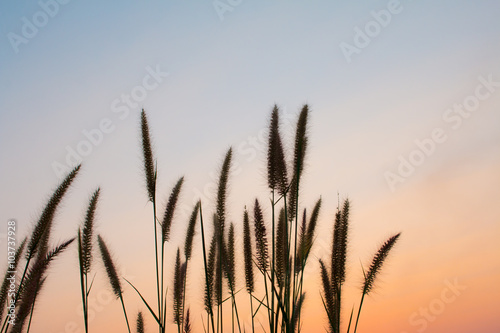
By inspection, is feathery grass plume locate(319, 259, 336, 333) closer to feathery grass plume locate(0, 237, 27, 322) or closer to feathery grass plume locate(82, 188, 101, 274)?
feathery grass plume locate(82, 188, 101, 274)

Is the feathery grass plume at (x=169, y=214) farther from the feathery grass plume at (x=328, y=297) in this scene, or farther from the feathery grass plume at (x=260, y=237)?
→ the feathery grass plume at (x=328, y=297)

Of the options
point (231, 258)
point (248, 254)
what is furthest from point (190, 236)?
point (248, 254)

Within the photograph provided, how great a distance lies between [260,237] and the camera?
4.39 metres

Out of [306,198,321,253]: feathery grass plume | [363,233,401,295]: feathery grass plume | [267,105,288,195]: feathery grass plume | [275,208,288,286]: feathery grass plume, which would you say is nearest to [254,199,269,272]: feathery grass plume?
[275,208,288,286]: feathery grass plume

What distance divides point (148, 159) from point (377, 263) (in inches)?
88.1

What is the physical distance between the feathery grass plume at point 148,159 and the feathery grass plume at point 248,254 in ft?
2.97

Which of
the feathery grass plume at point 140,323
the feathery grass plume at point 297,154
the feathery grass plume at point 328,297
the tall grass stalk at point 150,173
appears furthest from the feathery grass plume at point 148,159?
the feathery grass plume at point 328,297

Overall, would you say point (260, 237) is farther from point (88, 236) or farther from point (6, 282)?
point (6, 282)

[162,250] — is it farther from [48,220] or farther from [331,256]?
[331,256]

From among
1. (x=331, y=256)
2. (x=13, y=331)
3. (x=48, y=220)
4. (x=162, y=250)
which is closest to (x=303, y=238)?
(x=331, y=256)

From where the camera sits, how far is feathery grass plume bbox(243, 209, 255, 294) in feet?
15.3

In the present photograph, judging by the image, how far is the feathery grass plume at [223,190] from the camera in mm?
4582

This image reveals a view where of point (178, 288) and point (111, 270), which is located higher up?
point (111, 270)

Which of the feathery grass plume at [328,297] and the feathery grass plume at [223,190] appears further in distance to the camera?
the feathery grass plume at [223,190]
